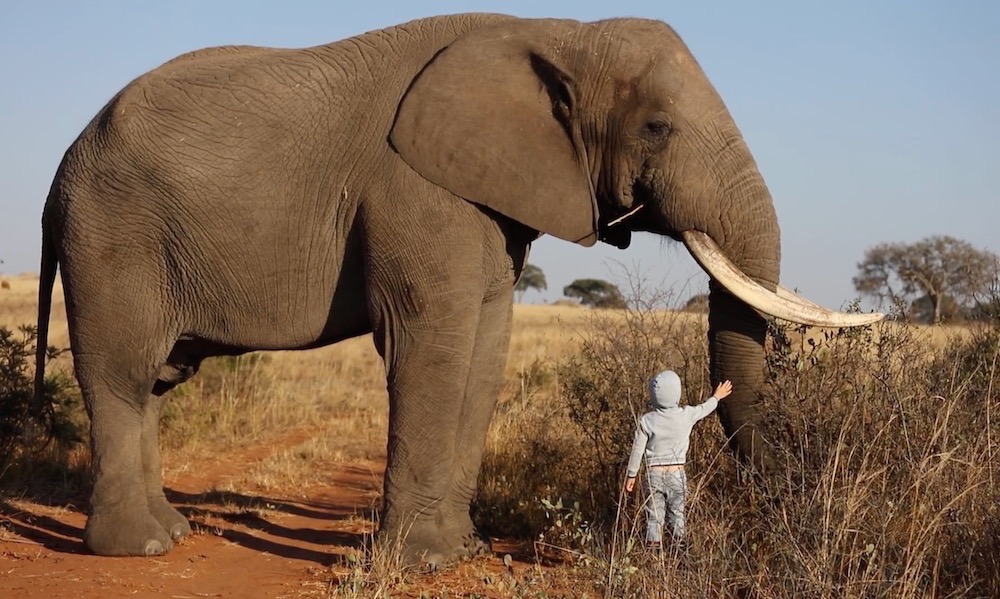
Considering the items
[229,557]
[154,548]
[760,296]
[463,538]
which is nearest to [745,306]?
[760,296]

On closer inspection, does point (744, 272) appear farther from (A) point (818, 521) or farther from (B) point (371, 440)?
(B) point (371, 440)

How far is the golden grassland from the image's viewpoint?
5449mm

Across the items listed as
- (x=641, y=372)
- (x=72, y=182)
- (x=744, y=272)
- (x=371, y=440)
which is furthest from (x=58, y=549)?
(x=371, y=440)

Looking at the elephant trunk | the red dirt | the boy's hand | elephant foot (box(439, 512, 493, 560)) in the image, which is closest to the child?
the boy's hand

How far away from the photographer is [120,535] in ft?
24.8

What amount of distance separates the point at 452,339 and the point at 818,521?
7.64 feet

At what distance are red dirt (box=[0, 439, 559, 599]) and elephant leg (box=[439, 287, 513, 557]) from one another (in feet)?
0.95

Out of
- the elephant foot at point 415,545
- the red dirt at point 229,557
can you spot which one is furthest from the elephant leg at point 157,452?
the elephant foot at point 415,545

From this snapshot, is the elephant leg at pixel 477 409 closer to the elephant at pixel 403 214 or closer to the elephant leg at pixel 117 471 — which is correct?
the elephant at pixel 403 214

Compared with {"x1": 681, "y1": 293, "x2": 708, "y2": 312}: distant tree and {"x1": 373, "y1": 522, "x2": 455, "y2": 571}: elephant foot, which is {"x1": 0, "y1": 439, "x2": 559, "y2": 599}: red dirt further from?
{"x1": 681, "y1": 293, "x2": 708, "y2": 312}: distant tree

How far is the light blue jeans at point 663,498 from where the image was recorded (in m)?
6.30

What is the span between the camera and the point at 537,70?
23.7 feet

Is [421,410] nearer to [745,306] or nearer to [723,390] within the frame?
[723,390]

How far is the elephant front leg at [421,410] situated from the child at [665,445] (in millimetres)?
1123
